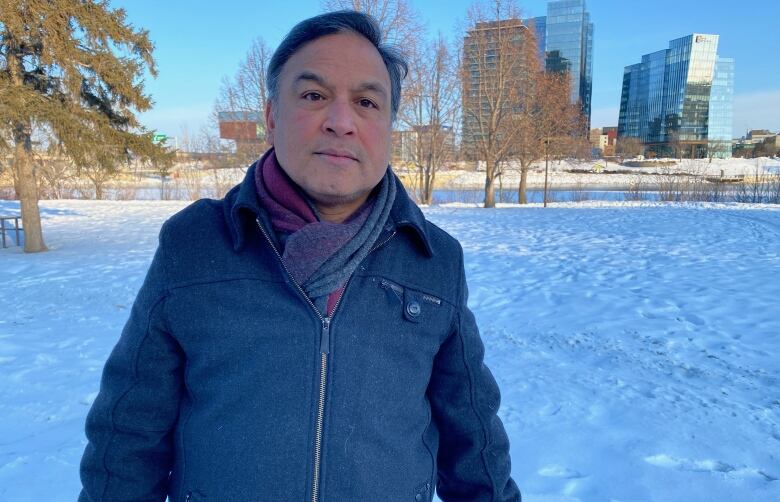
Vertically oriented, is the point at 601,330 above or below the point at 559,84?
below

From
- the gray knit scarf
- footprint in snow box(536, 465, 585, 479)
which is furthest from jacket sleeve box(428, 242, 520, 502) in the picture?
footprint in snow box(536, 465, 585, 479)

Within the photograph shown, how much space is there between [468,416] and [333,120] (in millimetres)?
895

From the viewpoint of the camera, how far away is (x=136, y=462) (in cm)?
124

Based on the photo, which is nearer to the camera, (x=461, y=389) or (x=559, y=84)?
(x=461, y=389)

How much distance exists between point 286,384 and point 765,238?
12849 mm

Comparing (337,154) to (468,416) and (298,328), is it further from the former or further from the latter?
(468,416)

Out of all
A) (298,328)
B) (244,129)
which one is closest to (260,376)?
(298,328)

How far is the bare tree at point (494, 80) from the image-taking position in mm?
22031

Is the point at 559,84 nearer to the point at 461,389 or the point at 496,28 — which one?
the point at 496,28

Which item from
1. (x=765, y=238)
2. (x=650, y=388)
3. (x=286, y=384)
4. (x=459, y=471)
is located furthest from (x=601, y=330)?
(x=765, y=238)

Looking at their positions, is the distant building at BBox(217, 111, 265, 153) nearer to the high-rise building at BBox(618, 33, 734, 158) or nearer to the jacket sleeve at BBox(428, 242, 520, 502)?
the jacket sleeve at BBox(428, 242, 520, 502)

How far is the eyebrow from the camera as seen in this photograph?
48.2 inches

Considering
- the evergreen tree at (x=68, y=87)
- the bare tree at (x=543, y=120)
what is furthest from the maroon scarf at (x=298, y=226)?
the bare tree at (x=543, y=120)

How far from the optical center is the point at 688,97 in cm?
8588
